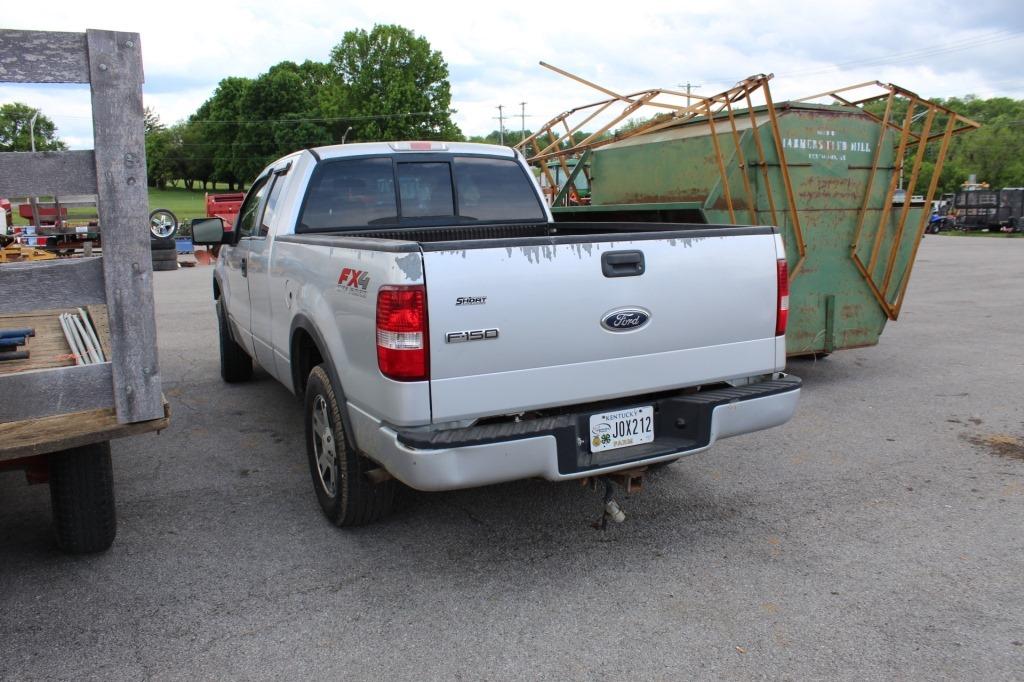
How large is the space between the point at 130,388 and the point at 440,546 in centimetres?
159

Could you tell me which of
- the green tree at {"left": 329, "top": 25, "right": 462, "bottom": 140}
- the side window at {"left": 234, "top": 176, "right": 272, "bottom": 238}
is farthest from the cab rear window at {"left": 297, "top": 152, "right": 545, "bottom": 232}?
the green tree at {"left": 329, "top": 25, "right": 462, "bottom": 140}

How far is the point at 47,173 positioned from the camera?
9.48ft

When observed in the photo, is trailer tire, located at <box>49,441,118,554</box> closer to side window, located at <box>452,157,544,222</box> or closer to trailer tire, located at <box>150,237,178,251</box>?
side window, located at <box>452,157,544,222</box>

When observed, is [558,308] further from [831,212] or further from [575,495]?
[831,212]

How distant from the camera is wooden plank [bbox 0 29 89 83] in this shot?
277 centimetres

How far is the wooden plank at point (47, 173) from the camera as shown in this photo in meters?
2.83

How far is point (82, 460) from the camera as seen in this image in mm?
3545

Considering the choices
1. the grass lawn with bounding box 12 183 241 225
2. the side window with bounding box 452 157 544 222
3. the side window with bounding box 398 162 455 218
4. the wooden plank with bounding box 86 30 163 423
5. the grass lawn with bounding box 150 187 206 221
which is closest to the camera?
the wooden plank with bounding box 86 30 163 423

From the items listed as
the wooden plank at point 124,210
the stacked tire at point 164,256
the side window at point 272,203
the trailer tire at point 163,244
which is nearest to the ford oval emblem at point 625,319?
the wooden plank at point 124,210

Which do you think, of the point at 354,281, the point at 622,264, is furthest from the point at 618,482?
the point at 354,281

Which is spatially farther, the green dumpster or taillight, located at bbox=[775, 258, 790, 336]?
the green dumpster

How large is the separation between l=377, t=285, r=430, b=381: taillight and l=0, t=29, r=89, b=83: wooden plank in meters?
1.31

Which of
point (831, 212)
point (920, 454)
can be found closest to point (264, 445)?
point (920, 454)

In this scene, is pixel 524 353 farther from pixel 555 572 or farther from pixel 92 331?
pixel 92 331
